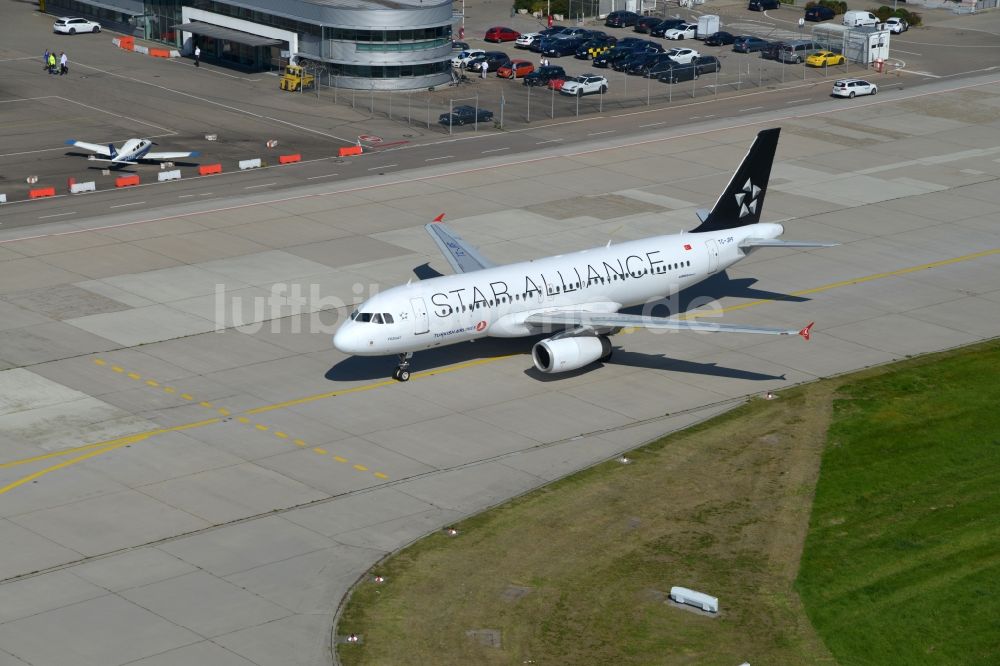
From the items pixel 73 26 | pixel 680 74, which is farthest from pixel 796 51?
pixel 73 26

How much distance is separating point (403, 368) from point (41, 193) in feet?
145

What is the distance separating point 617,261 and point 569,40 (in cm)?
8193

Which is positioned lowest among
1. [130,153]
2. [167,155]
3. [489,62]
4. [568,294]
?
[167,155]

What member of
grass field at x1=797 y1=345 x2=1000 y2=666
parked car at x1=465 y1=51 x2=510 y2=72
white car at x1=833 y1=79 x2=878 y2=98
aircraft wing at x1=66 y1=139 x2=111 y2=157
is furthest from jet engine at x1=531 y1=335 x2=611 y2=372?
parked car at x1=465 y1=51 x2=510 y2=72

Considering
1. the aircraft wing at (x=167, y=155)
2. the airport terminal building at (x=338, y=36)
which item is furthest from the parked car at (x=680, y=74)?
the aircraft wing at (x=167, y=155)

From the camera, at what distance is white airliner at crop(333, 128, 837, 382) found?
61.1 metres

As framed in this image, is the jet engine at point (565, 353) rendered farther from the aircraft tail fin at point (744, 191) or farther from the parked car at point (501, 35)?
the parked car at point (501, 35)

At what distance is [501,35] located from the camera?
14962 centimetres

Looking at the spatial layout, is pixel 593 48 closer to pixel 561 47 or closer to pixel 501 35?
pixel 561 47

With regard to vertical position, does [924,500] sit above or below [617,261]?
below

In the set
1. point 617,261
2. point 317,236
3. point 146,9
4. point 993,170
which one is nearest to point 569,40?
point 146,9

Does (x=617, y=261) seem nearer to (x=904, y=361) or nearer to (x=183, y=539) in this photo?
(x=904, y=361)

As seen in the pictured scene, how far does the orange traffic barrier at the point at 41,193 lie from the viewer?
9594cm

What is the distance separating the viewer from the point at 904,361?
6712 centimetres
